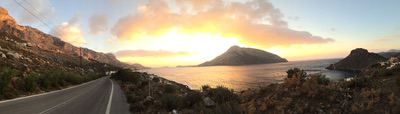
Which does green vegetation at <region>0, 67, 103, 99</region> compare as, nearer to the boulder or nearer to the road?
the road

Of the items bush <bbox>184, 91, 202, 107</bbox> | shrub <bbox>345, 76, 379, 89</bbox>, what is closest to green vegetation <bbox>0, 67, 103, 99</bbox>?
bush <bbox>184, 91, 202, 107</bbox>

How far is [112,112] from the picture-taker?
1558cm

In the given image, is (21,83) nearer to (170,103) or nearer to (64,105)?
(64,105)

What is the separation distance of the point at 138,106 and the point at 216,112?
7.78 metres

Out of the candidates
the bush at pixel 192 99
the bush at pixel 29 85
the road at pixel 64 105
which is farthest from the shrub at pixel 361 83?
the bush at pixel 29 85

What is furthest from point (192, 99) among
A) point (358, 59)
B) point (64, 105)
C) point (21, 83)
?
point (358, 59)

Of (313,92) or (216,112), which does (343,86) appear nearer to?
(313,92)

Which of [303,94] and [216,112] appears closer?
[303,94]

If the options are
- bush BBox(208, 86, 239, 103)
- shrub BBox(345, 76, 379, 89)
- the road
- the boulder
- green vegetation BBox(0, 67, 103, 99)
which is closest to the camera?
shrub BBox(345, 76, 379, 89)

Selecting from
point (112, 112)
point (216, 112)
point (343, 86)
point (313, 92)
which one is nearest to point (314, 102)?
point (313, 92)

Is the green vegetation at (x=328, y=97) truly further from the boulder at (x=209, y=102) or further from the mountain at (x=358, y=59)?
→ the mountain at (x=358, y=59)

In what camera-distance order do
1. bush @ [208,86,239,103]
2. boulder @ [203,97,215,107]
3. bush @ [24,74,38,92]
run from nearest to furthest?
boulder @ [203,97,215,107], bush @ [208,86,239,103], bush @ [24,74,38,92]

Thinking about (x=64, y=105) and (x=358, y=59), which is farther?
(x=358, y=59)

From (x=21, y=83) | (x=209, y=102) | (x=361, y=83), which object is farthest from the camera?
(x=21, y=83)
